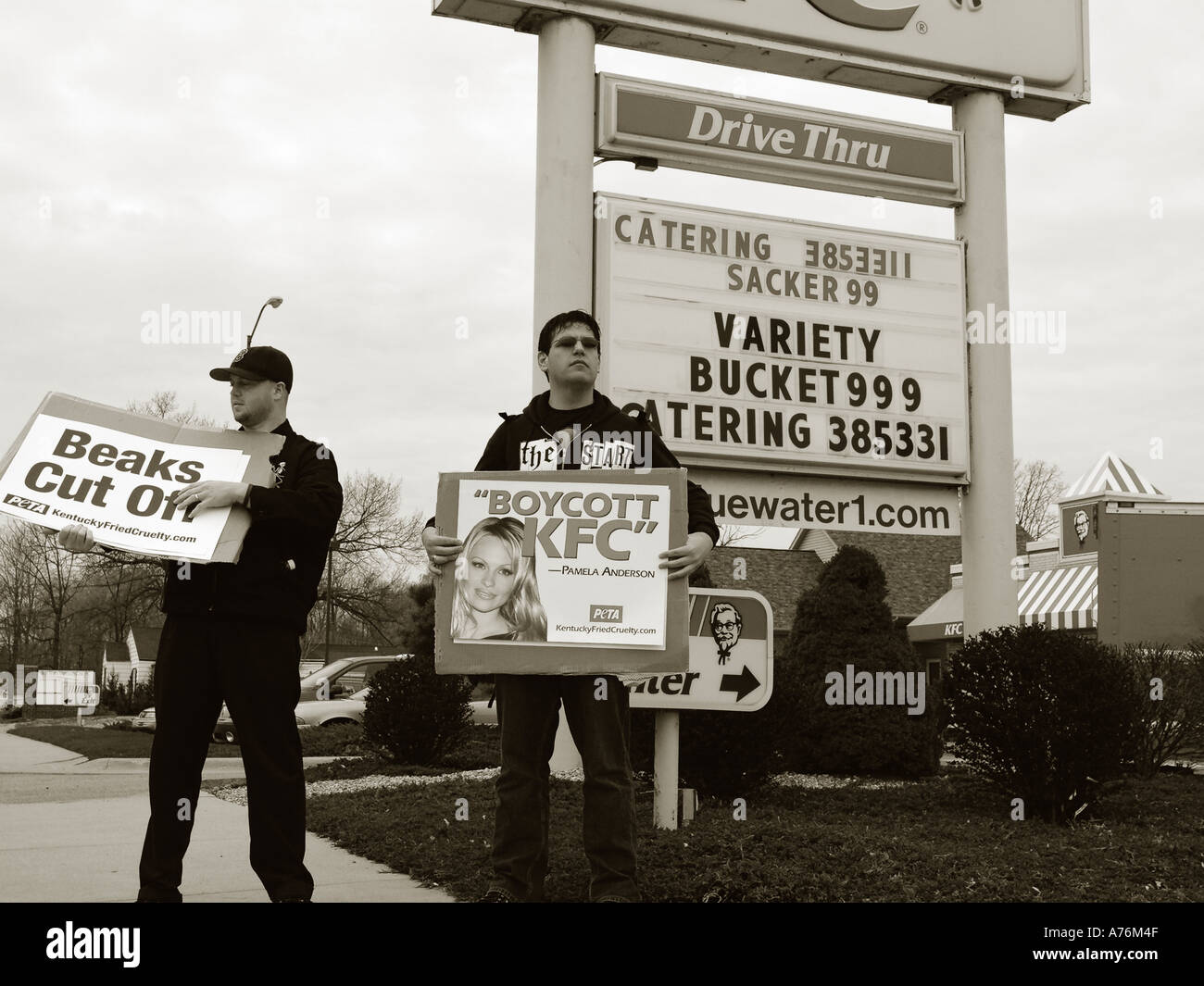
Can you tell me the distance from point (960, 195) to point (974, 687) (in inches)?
152

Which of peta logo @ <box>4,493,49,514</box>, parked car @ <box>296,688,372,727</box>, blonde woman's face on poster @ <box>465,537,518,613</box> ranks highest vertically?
peta logo @ <box>4,493,49,514</box>

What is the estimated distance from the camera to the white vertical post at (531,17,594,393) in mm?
7938

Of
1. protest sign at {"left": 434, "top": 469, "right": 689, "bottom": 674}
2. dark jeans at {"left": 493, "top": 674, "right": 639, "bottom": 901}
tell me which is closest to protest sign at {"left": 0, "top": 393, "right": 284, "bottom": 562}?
protest sign at {"left": 434, "top": 469, "right": 689, "bottom": 674}

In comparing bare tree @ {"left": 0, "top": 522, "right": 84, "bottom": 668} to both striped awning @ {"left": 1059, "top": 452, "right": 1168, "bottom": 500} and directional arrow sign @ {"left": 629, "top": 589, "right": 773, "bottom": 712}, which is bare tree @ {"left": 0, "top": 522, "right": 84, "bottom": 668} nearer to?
striped awning @ {"left": 1059, "top": 452, "right": 1168, "bottom": 500}

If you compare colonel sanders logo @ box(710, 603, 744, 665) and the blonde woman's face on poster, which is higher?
the blonde woman's face on poster

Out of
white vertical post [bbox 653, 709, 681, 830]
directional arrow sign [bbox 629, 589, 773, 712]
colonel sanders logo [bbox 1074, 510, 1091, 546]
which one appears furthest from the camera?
colonel sanders logo [bbox 1074, 510, 1091, 546]

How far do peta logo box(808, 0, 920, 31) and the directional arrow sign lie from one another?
184 inches

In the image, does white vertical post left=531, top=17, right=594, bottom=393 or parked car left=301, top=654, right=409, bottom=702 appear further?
parked car left=301, top=654, right=409, bottom=702

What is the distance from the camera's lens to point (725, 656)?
6.54 meters

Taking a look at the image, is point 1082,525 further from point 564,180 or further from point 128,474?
point 128,474

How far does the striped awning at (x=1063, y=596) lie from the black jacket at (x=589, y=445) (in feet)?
51.4

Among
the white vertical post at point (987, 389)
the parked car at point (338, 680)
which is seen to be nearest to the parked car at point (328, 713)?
the parked car at point (338, 680)

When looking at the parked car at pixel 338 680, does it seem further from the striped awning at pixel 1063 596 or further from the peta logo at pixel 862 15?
the peta logo at pixel 862 15

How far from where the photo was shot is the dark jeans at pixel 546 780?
4090 mm
